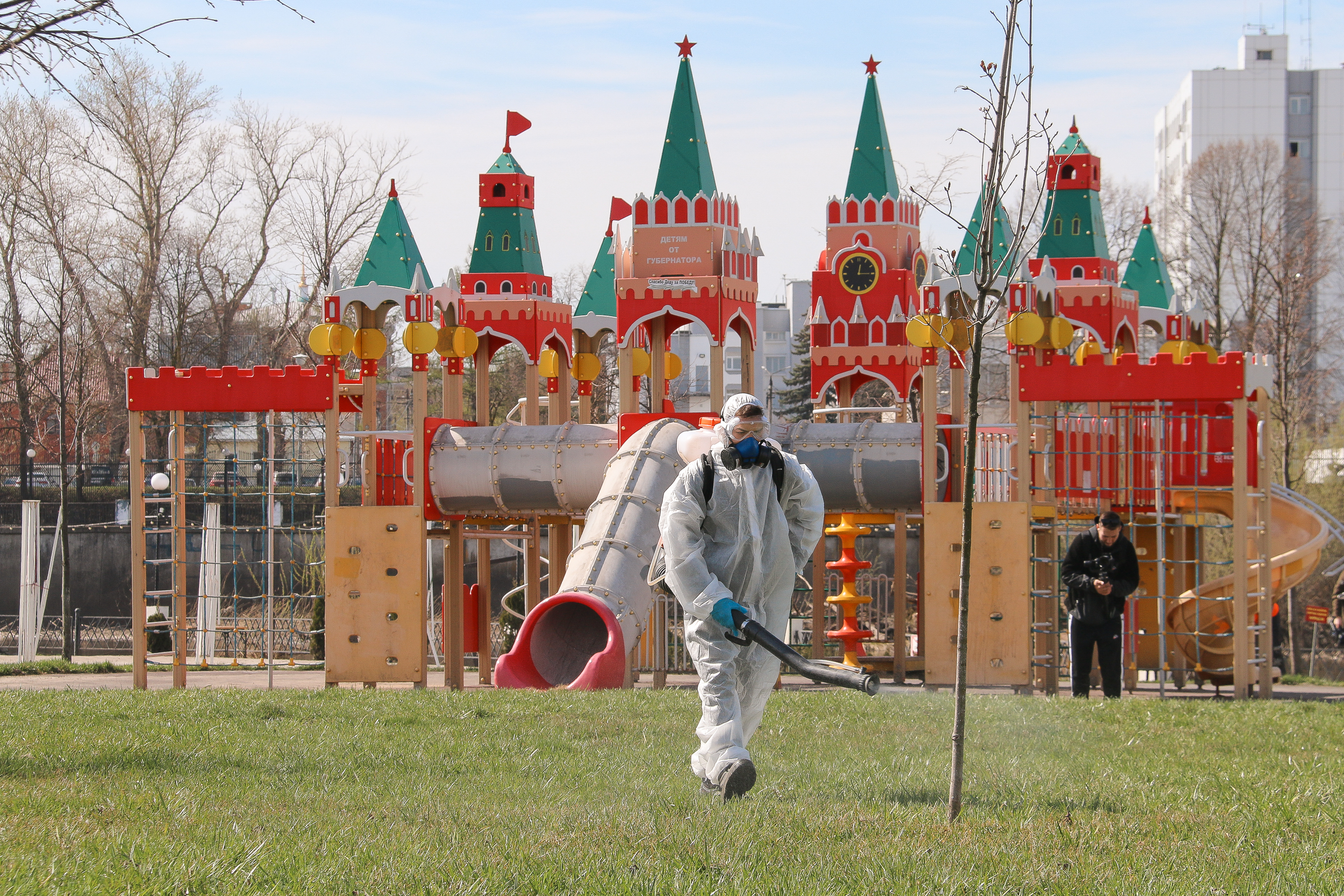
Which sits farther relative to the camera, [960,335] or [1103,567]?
[960,335]

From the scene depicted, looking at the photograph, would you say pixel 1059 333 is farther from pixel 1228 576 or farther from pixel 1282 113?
pixel 1282 113

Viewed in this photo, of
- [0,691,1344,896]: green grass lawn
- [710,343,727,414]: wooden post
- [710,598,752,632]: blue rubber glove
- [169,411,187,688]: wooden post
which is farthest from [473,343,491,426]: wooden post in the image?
[710,598,752,632]: blue rubber glove

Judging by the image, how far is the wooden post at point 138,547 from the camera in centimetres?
1539

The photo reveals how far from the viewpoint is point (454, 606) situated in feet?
56.7

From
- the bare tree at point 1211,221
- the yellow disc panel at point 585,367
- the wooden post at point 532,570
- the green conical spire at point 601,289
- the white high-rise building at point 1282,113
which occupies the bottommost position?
the wooden post at point 532,570

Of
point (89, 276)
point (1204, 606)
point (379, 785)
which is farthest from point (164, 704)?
point (89, 276)

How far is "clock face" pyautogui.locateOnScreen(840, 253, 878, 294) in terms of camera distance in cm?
1891

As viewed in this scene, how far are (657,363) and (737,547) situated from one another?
945 cm

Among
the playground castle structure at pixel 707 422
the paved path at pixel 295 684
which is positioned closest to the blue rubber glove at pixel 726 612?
the playground castle structure at pixel 707 422

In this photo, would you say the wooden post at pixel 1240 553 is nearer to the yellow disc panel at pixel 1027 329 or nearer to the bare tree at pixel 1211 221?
the yellow disc panel at pixel 1027 329

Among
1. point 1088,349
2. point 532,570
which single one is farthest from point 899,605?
point 532,570

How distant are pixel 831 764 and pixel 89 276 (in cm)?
3145

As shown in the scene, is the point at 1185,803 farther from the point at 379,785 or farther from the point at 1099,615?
the point at 1099,615

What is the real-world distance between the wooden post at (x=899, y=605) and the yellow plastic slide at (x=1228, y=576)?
10.3 ft
